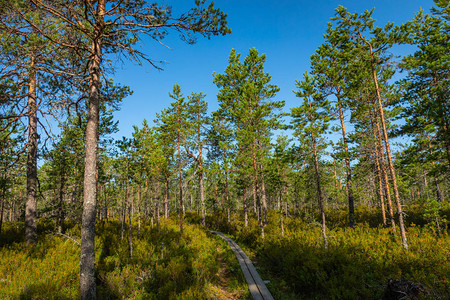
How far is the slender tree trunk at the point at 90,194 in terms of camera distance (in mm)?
5012

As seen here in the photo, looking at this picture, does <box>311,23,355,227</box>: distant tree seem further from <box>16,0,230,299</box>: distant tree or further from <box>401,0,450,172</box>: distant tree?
<box>16,0,230,299</box>: distant tree

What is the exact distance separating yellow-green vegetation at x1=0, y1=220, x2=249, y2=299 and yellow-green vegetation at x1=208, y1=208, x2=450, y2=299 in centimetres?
216

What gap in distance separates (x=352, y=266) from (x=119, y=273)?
961 cm

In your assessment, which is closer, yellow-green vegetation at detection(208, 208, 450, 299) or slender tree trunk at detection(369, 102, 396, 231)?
yellow-green vegetation at detection(208, 208, 450, 299)

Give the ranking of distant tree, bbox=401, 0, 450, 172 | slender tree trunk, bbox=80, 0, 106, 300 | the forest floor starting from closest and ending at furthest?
slender tree trunk, bbox=80, 0, 106, 300
the forest floor
distant tree, bbox=401, 0, 450, 172

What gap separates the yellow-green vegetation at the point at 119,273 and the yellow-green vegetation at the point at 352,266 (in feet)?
7.08

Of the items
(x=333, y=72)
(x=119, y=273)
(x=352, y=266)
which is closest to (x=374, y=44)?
(x=333, y=72)

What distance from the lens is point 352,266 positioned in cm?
765

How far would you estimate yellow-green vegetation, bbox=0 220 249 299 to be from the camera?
20.7ft

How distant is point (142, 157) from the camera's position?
48.2ft

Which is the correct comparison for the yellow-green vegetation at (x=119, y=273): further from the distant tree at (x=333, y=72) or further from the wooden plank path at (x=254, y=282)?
the distant tree at (x=333, y=72)

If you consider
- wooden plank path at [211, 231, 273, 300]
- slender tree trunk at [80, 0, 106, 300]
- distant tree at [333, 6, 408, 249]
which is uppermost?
distant tree at [333, 6, 408, 249]

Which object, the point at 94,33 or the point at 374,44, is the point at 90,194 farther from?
the point at 374,44

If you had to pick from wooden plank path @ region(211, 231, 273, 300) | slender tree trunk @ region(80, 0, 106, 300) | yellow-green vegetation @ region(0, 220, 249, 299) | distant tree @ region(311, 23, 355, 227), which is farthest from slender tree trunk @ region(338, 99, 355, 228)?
slender tree trunk @ region(80, 0, 106, 300)
